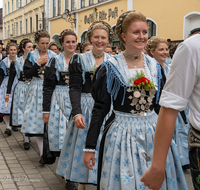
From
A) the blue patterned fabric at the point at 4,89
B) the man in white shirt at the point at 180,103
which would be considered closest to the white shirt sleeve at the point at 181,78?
the man in white shirt at the point at 180,103

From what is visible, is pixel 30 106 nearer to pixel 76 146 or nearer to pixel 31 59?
pixel 31 59

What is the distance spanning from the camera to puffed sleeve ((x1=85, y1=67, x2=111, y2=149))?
2693 mm

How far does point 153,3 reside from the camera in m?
17.0

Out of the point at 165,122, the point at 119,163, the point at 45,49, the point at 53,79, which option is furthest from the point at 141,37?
the point at 45,49

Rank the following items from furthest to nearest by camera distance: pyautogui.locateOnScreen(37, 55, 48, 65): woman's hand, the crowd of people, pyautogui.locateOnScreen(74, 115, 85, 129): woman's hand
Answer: pyautogui.locateOnScreen(37, 55, 48, 65): woman's hand
pyautogui.locateOnScreen(74, 115, 85, 129): woman's hand
the crowd of people

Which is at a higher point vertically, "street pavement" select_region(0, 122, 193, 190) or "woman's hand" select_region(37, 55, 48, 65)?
"woman's hand" select_region(37, 55, 48, 65)

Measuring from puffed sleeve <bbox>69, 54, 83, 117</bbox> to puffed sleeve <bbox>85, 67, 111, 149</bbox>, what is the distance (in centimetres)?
75

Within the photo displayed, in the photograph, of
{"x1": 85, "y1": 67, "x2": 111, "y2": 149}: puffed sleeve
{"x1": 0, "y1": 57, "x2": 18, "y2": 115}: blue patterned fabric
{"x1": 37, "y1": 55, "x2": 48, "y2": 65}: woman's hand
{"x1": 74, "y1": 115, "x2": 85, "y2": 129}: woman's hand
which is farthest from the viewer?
{"x1": 0, "y1": 57, "x2": 18, "y2": 115}: blue patterned fabric

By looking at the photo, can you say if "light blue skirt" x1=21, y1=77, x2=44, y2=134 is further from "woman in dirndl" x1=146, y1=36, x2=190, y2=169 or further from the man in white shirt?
the man in white shirt

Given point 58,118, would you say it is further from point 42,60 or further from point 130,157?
point 130,157

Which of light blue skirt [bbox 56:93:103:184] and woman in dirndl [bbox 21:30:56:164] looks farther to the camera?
woman in dirndl [bbox 21:30:56:164]

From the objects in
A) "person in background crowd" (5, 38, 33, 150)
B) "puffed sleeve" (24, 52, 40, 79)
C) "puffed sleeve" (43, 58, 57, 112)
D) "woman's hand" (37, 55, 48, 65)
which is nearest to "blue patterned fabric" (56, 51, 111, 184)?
"puffed sleeve" (43, 58, 57, 112)

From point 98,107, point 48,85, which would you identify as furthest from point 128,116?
point 48,85

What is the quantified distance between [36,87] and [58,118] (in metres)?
1.47
